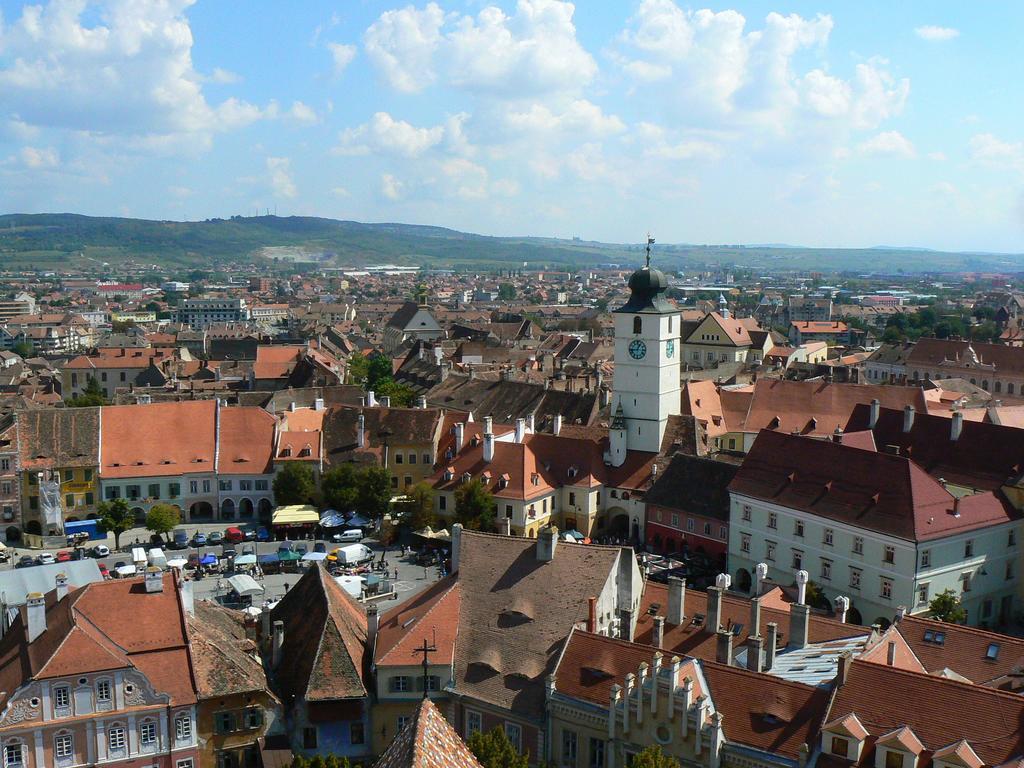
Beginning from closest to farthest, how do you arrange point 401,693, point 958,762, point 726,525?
point 958,762
point 401,693
point 726,525

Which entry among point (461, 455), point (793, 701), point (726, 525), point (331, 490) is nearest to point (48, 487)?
point (331, 490)

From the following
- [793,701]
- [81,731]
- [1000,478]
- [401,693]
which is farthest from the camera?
[1000,478]

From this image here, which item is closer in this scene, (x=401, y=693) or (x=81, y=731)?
(x=81, y=731)

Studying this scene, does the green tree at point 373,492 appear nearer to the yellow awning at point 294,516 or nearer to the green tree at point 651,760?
the yellow awning at point 294,516

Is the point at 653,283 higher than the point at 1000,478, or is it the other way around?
the point at 653,283

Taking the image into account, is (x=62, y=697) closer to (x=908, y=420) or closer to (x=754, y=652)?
(x=754, y=652)

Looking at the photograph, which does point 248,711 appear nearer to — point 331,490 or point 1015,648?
point 1015,648

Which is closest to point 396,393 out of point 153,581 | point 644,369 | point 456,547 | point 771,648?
point 644,369
